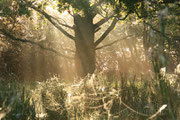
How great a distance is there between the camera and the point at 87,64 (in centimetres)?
870

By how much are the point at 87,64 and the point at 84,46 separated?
884 mm

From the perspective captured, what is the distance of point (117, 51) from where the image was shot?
25.1 metres

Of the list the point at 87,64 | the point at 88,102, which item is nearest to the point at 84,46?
the point at 87,64

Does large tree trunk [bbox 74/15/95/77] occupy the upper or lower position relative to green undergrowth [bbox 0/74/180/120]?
upper

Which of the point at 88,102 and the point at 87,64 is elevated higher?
the point at 87,64

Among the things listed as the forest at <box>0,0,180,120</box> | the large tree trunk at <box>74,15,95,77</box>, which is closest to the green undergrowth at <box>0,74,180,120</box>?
the forest at <box>0,0,180,120</box>

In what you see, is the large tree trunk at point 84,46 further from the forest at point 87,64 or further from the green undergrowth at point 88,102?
the green undergrowth at point 88,102

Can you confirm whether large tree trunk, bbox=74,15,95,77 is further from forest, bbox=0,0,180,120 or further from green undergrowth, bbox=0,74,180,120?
green undergrowth, bbox=0,74,180,120

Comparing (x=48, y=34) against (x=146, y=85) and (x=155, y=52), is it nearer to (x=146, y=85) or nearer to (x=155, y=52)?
(x=146, y=85)

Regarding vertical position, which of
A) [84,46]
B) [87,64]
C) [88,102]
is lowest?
[88,102]

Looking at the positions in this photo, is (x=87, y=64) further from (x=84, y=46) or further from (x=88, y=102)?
(x=88, y=102)

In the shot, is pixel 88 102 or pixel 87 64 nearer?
pixel 88 102

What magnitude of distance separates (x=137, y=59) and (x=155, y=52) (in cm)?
2796

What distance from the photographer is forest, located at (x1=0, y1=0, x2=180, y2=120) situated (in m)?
1.95
